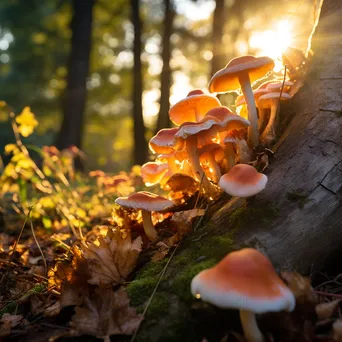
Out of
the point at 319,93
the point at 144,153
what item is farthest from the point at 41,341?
the point at 144,153

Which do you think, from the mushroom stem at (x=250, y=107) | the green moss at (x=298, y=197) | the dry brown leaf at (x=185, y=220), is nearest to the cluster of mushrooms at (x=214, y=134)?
the mushroom stem at (x=250, y=107)

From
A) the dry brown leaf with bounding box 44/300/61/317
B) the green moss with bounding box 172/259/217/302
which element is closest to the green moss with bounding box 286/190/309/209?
the green moss with bounding box 172/259/217/302

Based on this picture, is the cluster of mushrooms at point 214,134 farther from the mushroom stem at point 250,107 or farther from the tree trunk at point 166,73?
the tree trunk at point 166,73

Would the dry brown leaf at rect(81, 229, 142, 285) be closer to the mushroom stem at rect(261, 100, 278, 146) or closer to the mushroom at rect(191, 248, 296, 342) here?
the mushroom at rect(191, 248, 296, 342)

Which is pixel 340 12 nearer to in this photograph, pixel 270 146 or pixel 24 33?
pixel 270 146

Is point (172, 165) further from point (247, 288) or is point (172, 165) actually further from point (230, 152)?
point (247, 288)
